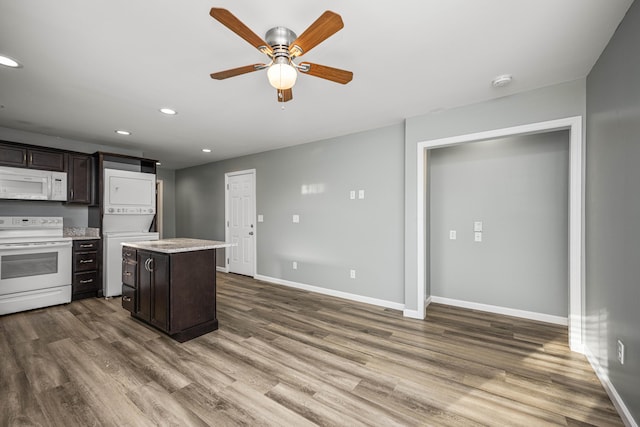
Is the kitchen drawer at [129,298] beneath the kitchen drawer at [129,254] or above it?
beneath

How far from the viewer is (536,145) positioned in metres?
3.19

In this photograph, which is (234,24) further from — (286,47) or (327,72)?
(327,72)

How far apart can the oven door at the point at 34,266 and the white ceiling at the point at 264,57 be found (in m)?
1.62

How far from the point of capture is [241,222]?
18.6 ft

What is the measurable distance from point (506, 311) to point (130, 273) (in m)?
4.43

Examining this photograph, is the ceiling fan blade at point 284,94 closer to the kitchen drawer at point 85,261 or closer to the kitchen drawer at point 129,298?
the kitchen drawer at point 129,298

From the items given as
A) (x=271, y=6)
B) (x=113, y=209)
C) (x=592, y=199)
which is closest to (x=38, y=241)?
(x=113, y=209)

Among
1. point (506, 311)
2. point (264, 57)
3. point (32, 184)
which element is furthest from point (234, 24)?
point (32, 184)

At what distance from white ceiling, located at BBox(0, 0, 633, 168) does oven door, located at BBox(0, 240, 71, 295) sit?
1616mm

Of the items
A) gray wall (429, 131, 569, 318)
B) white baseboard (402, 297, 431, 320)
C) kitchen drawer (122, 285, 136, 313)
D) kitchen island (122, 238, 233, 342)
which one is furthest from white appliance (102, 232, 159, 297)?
gray wall (429, 131, 569, 318)

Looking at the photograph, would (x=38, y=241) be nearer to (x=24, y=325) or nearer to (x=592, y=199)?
(x=24, y=325)

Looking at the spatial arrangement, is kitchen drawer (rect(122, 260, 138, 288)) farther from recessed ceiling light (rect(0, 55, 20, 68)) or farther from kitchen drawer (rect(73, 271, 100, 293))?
recessed ceiling light (rect(0, 55, 20, 68))

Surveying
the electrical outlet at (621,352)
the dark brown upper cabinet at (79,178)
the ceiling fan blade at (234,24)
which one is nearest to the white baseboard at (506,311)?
the electrical outlet at (621,352)

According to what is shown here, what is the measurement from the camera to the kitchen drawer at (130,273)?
314cm
